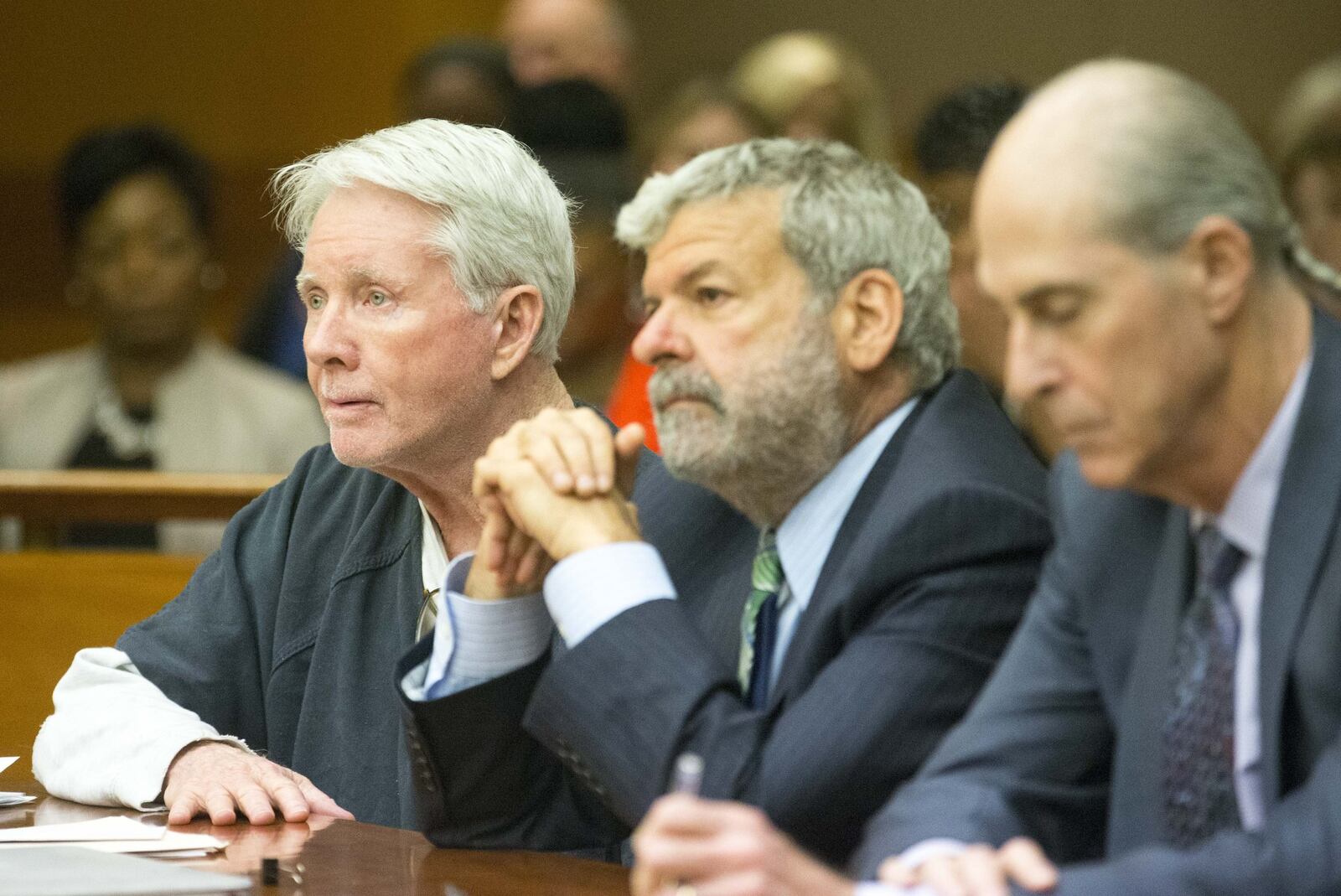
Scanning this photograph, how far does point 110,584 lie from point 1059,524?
89.8 inches

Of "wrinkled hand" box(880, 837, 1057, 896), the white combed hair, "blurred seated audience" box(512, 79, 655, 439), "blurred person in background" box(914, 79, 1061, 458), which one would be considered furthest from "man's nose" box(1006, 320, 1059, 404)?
"blurred seated audience" box(512, 79, 655, 439)

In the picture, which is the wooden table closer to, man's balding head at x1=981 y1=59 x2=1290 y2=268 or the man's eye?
the man's eye

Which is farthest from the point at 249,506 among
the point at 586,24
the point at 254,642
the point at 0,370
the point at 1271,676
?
the point at 586,24

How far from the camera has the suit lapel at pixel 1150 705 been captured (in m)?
1.72

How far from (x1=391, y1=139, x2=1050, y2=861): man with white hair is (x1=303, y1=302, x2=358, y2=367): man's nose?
0.41 meters

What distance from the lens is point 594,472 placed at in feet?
7.11

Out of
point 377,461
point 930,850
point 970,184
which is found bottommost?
point 930,850

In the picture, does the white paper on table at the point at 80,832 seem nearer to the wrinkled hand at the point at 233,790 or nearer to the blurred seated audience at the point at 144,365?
the wrinkled hand at the point at 233,790

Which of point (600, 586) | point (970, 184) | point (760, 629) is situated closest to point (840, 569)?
point (760, 629)

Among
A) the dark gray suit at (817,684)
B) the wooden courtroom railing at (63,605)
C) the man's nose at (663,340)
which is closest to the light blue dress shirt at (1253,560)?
the dark gray suit at (817,684)

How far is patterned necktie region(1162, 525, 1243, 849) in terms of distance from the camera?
5.50 ft

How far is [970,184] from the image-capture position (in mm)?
4152

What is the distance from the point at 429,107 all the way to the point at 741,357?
271cm

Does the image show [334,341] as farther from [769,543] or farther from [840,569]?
[840,569]
